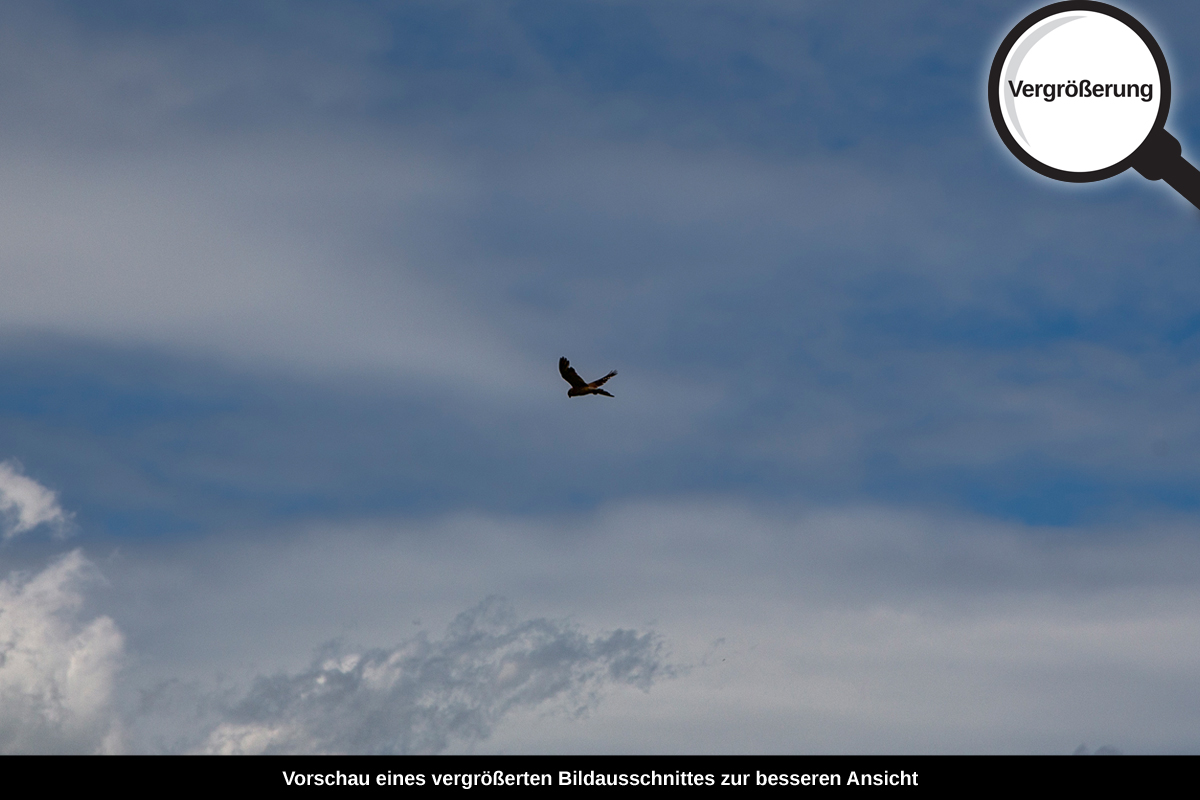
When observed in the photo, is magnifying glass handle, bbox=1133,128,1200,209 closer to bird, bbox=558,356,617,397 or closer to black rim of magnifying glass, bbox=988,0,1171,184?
black rim of magnifying glass, bbox=988,0,1171,184

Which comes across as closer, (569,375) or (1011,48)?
(1011,48)

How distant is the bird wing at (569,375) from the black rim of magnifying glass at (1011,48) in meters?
70.5

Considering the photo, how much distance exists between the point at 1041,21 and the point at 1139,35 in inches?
66.2

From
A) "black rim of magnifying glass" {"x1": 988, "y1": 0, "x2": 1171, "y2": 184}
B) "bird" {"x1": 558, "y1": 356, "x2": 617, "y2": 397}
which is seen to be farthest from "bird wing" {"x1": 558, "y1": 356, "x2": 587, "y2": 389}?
"black rim of magnifying glass" {"x1": 988, "y1": 0, "x2": 1171, "y2": 184}

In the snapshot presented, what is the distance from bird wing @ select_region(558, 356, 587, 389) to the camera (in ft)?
290

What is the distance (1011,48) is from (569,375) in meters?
71.7

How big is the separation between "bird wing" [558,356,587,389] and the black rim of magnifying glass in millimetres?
70541

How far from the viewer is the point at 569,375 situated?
8912 centimetres

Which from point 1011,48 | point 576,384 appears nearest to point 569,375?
point 576,384

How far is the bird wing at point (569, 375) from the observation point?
88438 mm

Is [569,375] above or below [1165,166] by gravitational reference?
above

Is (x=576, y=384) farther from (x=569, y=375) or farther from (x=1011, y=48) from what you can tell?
(x=1011, y=48)

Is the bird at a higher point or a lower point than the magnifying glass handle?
higher
